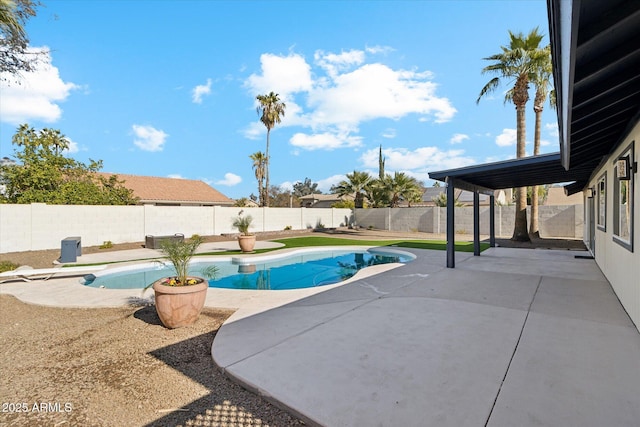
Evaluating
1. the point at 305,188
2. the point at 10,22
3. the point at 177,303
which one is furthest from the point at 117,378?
the point at 305,188

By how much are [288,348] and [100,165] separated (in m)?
20.9

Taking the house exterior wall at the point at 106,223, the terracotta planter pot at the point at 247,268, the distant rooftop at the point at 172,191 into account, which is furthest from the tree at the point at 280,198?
the terracotta planter pot at the point at 247,268

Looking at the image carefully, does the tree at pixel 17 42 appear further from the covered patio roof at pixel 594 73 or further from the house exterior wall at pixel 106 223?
the covered patio roof at pixel 594 73

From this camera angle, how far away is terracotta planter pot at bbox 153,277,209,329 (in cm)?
451

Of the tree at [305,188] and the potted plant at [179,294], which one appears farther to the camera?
the tree at [305,188]

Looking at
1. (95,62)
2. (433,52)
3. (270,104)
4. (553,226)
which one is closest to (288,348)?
(433,52)

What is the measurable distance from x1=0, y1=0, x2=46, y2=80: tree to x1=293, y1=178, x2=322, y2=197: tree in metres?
66.7

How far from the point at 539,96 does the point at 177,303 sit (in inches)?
723

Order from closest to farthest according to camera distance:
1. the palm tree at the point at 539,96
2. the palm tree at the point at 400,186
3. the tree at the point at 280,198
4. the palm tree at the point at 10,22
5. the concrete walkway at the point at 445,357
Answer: the concrete walkway at the point at 445,357 < the palm tree at the point at 10,22 < the palm tree at the point at 539,96 < the palm tree at the point at 400,186 < the tree at the point at 280,198

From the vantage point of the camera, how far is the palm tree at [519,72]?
46.6 feet

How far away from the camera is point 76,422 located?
2.54m

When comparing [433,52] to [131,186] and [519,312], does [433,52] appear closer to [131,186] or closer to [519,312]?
[519,312]

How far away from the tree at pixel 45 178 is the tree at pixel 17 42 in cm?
806

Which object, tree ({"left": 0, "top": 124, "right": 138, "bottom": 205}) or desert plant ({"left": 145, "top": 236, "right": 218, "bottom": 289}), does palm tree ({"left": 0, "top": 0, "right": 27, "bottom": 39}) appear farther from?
tree ({"left": 0, "top": 124, "right": 138, "bottom": 205})
